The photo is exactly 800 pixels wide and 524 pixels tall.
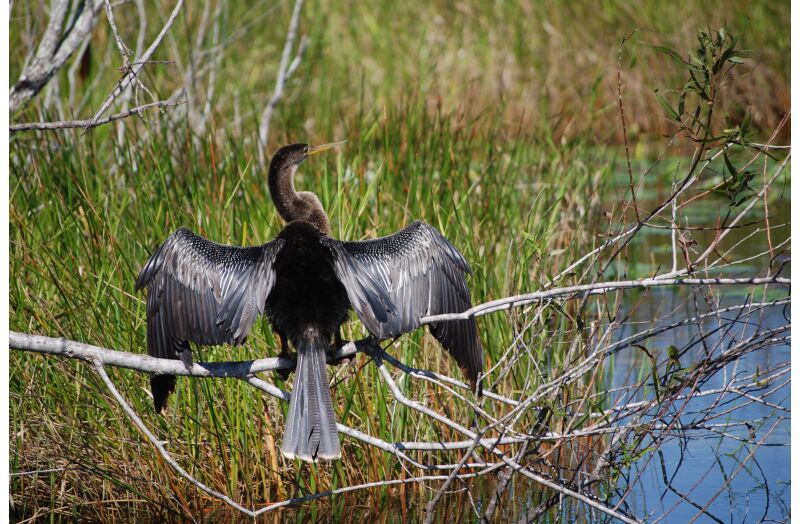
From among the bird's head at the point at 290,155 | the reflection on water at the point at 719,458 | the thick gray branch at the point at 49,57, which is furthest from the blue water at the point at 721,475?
the thick gray branch at the point at 49,57

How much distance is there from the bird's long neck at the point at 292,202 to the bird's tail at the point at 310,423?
0.80 meters

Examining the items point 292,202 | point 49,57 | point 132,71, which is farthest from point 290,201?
point 49,57

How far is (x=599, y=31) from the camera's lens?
1088cm

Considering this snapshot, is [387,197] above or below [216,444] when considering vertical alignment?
above

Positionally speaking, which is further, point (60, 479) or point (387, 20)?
point (387, 20)

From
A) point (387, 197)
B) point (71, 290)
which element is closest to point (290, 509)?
point (71, 290)

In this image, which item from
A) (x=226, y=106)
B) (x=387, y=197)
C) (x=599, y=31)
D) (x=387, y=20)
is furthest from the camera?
(x=387, y=20)

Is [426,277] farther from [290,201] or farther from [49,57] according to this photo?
[49,57]

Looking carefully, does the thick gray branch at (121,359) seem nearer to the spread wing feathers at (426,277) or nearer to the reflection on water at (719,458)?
the spread wing feathers at (426,277)

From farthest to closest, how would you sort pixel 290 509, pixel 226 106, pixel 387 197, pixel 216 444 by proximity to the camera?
pixel 226 106 < pixel 387 197 < pixel 290 509 < pixel 216 444

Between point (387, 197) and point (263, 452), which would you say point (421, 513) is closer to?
point (263, 452)

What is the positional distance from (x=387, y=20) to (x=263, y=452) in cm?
823

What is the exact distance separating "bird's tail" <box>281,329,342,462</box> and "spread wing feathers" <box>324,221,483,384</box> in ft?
1.22

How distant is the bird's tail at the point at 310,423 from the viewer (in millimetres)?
3355
